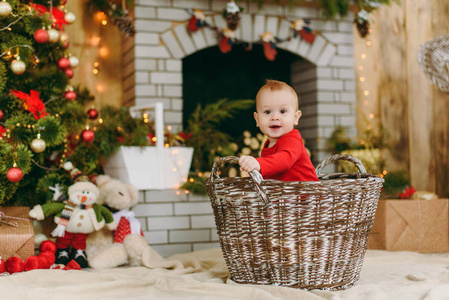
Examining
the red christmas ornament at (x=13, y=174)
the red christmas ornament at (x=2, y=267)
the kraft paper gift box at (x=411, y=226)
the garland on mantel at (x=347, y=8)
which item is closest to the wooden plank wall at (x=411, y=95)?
the garland on mantel at (x=347, y=8)

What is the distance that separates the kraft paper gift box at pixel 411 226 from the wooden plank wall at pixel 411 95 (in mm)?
1109

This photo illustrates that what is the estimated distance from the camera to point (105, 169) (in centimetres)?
265

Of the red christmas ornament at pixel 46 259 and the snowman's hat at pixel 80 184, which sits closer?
the red christmas ornament at pixel 46 259

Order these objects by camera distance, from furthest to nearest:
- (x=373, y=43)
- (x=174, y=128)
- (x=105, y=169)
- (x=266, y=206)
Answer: (x=373, y=43) → (x=174, y=128) → (x=105, y=169) → (x=266, y=206)

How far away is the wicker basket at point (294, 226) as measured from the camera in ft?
4.69

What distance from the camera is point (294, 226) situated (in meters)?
1.45

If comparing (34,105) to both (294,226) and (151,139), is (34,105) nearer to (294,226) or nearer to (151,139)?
(151,139)

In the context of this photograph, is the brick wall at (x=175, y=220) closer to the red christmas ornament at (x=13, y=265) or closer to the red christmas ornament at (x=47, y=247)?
the red christmas ornament at (x=47, y=247)

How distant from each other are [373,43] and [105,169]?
209 centimetres

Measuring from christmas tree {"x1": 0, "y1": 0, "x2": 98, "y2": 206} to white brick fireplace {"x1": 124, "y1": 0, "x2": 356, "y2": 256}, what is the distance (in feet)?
1.42

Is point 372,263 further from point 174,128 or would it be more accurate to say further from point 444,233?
point 174,128

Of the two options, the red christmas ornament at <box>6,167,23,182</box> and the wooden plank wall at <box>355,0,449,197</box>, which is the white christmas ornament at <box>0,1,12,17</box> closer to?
the red christmas ornament at <box>6,167,23,182</box>

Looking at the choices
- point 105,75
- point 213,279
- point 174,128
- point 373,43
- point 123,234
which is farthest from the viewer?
point 373,43

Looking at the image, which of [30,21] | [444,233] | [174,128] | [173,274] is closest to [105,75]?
[174,128]
